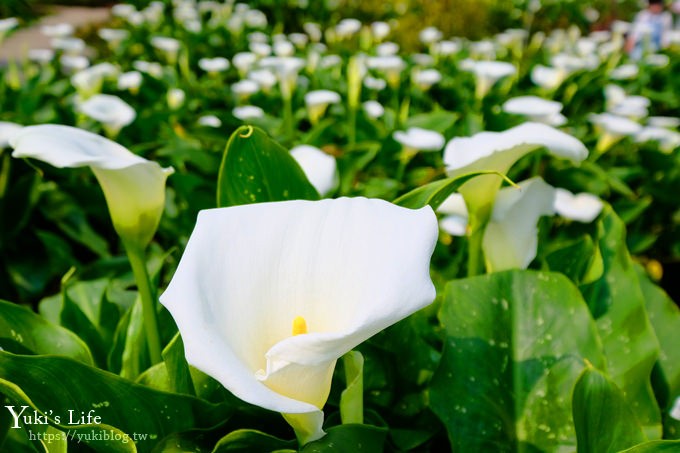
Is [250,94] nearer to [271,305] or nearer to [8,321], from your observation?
[8,321]

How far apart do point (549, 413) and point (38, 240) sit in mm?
1449

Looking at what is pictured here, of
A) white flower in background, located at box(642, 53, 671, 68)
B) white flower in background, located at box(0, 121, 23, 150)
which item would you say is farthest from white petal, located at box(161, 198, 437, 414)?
white flower in background, located at box(642, 53, 671, 68)

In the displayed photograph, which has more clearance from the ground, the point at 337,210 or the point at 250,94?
the point at 337,210

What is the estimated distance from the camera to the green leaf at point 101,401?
0.60 metres

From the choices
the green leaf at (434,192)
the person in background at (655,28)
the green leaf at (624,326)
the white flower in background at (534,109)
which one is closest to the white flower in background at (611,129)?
the white flower in background at (534,109)

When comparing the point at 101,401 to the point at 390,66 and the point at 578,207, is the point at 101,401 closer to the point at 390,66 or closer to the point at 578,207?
the point at 578,207

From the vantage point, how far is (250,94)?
91.0 inches

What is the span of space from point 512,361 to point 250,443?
34cm

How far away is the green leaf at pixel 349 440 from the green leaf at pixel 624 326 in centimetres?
36

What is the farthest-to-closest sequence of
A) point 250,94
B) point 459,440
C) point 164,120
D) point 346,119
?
1. point 250,94
2. point 346,119
3. point 164,120
4. point 459,440

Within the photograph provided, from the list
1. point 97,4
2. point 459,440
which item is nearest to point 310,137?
point 459,440

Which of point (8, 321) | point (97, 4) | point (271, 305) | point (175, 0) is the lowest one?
point (97, 4)

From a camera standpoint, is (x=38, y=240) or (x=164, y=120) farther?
(x=164, y=120)

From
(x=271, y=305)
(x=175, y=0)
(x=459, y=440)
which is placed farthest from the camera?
(x=175, y=0)
